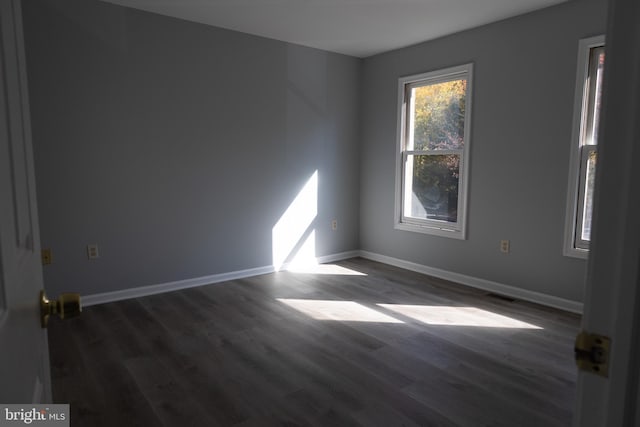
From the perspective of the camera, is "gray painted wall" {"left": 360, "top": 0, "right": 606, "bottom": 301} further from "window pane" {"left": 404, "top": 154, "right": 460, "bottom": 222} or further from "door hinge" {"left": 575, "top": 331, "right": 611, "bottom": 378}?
"door hinge" {"left": 575, "top": 331, "right": 611, "bottom": 378}

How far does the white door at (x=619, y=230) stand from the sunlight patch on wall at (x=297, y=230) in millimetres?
4029

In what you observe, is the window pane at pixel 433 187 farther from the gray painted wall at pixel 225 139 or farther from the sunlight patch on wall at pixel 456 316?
the sunlight patch on wall at pixel 456 316

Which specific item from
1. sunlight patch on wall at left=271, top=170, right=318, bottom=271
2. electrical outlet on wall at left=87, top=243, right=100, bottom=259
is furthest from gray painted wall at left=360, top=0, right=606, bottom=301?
electrical outlet on wall at left=87, top=243, right=100, bottom=259

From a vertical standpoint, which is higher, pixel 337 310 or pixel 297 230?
pixel 297 230

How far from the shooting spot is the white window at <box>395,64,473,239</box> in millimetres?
4094

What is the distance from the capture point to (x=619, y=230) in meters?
0.52

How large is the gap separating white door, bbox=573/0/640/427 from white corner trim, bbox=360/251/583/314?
3225mm

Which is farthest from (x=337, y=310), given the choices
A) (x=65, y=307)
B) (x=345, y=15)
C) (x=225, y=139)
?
(x=65, y=307)

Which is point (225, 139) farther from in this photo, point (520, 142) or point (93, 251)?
point (520, 142)

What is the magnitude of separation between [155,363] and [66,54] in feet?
7.99

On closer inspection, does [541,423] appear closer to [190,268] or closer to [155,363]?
[155,363]

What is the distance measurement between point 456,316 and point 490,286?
2.90 ft

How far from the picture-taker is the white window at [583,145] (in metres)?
3.16

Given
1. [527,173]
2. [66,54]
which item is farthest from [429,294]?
[66,54]
